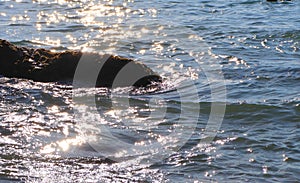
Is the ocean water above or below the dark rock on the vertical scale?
below

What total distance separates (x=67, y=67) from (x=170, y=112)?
5.81ft

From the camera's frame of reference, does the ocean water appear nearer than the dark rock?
Yes

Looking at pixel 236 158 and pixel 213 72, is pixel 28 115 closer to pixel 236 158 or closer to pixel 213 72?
pixel 236 158

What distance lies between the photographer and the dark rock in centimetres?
844

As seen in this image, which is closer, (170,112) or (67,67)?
(170,112)

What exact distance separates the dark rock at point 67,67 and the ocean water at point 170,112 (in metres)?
0.19

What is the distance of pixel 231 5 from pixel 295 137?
9267 millimetres

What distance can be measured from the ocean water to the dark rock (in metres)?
0.19

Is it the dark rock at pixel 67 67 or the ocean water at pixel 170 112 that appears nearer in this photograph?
the ocean water at pixel 170 112

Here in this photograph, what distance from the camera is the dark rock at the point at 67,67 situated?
844 centimetres

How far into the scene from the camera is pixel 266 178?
571cm

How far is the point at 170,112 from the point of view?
25.0ft

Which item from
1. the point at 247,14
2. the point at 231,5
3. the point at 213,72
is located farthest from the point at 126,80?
the point at 231,5

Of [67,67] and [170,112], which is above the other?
[67,67]
